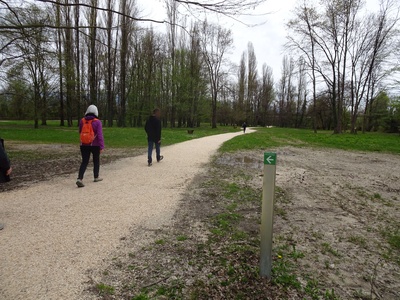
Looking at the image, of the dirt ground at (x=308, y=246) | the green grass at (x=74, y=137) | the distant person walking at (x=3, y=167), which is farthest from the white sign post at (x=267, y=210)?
the green grass at (x=74, y=137)

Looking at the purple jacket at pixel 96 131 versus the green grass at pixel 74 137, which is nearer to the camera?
the purple jacket at pixel 96 131

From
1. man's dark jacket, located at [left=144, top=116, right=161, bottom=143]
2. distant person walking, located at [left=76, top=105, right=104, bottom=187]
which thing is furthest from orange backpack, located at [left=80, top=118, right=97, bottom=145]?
man's dark jacket, located at [left=144, top=116, right=161, bottom=143]

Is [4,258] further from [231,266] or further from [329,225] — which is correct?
[329,225]

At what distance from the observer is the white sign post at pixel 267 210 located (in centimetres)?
218

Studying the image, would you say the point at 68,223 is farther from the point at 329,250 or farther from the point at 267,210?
the point at 329,250

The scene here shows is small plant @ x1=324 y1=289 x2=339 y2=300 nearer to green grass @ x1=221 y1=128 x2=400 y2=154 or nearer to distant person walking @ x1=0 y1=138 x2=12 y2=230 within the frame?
distant person walking @ x1=0 y1=138 x2=12 y2=230

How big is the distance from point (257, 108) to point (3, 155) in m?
68.0

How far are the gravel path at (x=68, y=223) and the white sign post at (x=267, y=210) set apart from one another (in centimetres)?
173

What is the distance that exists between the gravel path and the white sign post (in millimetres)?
1735

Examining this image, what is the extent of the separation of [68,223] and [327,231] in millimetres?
3798

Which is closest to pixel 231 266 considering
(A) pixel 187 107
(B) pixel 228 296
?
(B) pixel 228 296

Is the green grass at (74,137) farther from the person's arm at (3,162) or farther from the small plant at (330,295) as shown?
the small plant at (330,295)

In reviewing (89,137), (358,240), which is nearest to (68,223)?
(89,137)

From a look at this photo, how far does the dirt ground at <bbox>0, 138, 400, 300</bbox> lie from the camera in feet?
7.72
